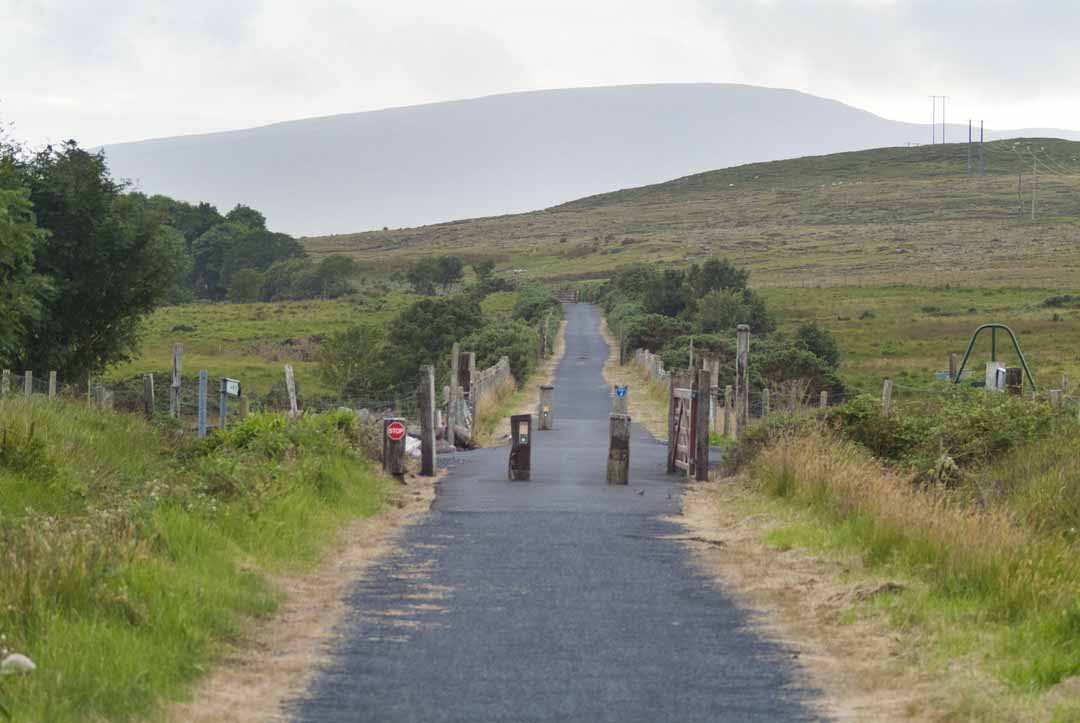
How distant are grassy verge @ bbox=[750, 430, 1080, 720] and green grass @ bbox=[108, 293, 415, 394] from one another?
120 feet

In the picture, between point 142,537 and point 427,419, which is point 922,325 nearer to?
point 427,419

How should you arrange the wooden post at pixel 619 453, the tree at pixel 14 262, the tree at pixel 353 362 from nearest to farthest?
1. the wooden post at pixel 619 453
2. the tree at pixel 14 262
3. the tree at pixel 353 362

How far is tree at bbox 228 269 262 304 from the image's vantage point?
434 ft

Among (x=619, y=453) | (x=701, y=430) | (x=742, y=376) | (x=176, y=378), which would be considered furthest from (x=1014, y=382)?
(x=176, y=378)

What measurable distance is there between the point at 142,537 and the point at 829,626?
4754mm

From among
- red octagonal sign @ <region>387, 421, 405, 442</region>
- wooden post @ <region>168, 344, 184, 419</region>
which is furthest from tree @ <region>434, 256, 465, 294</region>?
red octagonal sign @ <region>387, 421, 405, 442</region>

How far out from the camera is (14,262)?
109 feet

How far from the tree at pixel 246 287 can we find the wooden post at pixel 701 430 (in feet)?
375

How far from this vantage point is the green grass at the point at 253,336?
64.5 m

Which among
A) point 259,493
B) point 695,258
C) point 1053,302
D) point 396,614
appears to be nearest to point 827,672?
point 396,614

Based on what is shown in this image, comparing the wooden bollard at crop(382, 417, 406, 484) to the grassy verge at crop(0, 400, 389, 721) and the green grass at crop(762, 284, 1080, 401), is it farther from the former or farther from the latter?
the green grass at crop(762, 284, 1080, 401)

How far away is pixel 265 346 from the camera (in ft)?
258

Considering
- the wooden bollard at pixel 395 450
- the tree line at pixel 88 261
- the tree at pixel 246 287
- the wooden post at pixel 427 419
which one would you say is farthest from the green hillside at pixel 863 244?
the wooden bollard at pixel 395 450

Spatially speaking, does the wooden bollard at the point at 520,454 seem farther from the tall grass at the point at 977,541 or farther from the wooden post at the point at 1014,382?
the wooden post at the point at 1014,382
